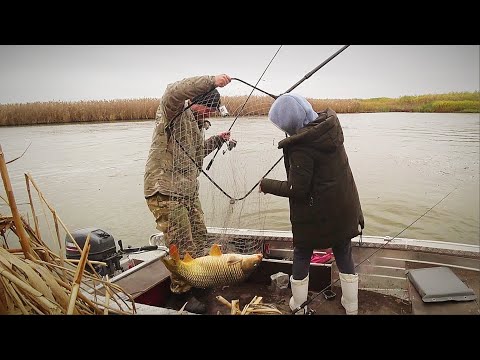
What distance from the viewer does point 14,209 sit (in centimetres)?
120

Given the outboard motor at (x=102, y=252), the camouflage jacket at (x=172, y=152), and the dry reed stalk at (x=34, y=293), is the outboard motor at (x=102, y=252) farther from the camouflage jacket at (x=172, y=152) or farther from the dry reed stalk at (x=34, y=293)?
the dry reed stalk at (x=34, y=293)

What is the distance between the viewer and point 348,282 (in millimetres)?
2572

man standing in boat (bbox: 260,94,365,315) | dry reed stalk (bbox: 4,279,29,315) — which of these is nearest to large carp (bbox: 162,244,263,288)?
man standing in boat (bbox: 260,94,365,315)

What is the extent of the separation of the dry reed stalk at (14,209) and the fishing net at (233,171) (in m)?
1.85

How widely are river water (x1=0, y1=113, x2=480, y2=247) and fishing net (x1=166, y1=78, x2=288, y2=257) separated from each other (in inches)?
0.7

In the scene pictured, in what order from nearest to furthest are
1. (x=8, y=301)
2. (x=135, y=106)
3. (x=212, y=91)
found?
(x=8, y=301) < (x=212, y=91) < (x=135, y=106)

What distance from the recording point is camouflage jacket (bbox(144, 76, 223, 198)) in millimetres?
3021

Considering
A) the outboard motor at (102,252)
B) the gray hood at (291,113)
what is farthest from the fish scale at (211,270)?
the gray hood at (291,113)

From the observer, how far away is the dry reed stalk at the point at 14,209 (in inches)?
44.6

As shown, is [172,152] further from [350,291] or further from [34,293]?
[34,293]

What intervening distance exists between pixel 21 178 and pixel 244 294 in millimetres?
10155

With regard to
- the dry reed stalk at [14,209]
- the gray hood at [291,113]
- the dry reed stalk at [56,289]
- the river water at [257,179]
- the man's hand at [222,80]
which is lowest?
the river water at [257,179]
